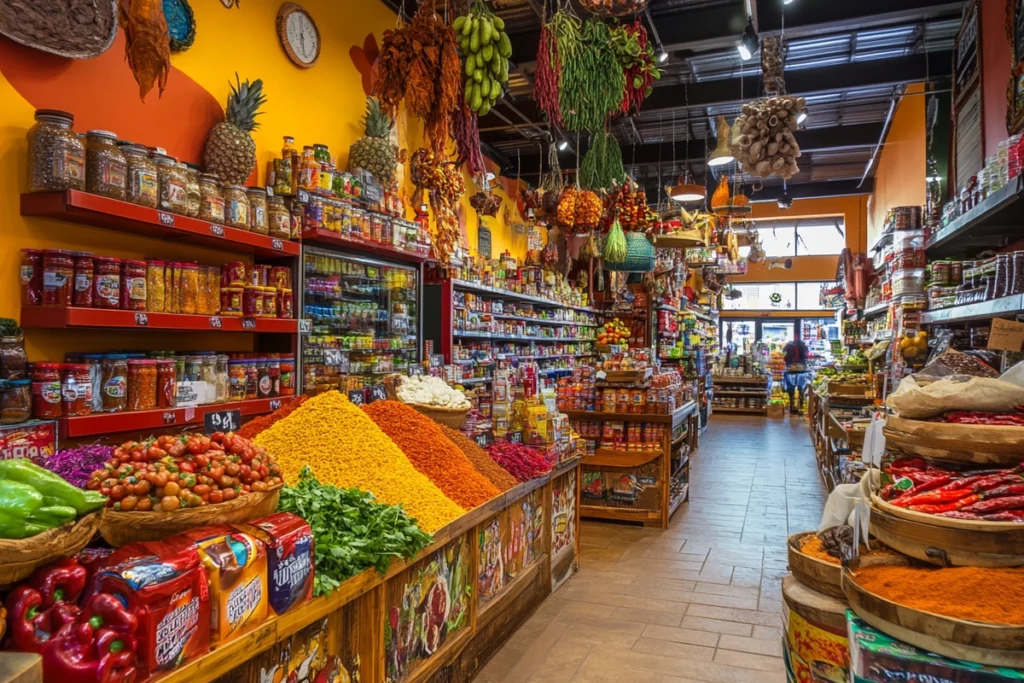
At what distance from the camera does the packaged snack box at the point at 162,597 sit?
138 centimetres

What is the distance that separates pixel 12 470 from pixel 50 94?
2.60 meters

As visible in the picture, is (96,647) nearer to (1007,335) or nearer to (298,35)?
(1007,335)

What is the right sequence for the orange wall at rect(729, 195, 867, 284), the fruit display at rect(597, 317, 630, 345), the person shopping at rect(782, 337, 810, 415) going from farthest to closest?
the person shopping at rect(782, 337, 810, 415) < the orange wall at rect(729, 195, 867, 284) < the fruit display at rect(597, 317, 630, 345)

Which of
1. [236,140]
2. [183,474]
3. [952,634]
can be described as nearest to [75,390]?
[183,474]

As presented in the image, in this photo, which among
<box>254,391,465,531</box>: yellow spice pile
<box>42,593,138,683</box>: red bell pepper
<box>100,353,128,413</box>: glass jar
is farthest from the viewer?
<box>100,353,128,413</box>: glass jar

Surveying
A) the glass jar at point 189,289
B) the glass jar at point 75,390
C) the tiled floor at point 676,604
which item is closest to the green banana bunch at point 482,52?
the glass jar at point 189,289

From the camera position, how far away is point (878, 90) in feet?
31.8

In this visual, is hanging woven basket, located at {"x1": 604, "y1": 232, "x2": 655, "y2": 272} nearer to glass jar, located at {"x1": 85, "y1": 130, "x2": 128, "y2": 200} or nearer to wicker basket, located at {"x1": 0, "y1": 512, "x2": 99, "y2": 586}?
glass jar, located at {"x1": 85, "y1": 130, "x2": 128, "y2": 200}

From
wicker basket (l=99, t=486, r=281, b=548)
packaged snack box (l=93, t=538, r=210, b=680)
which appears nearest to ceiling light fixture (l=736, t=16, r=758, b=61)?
wicker basket (l=99, t=486, r=281, b=548)

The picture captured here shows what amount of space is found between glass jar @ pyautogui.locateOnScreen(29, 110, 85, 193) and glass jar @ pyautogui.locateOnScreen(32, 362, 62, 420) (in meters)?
0.81

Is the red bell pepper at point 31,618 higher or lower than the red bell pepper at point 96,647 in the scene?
higher

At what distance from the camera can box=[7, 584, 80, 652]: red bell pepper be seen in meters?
1.26

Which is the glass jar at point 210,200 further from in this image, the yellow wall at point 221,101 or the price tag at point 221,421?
the price tag at point 221,421

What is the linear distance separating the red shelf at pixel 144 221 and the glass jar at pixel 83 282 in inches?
8.5
